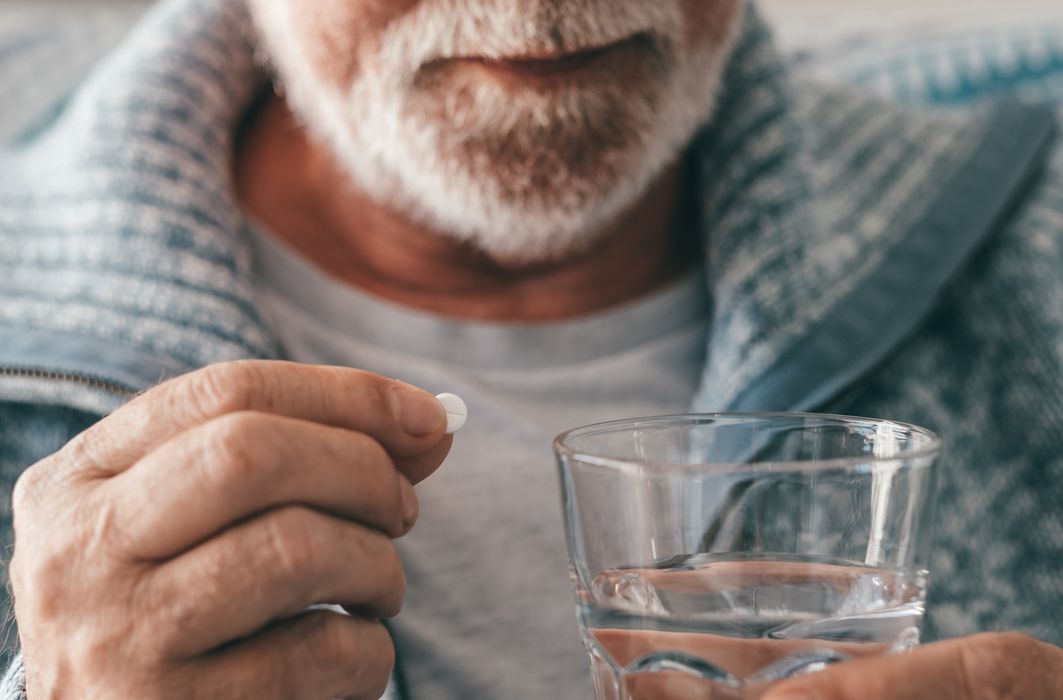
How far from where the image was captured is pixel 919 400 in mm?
791

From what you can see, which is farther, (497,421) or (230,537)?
(497,421)

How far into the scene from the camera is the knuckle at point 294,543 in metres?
0.36

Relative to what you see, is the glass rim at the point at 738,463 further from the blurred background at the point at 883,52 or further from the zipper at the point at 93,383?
the blurred background at the point at 883,52

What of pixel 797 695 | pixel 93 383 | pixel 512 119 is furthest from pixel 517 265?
pixel 797 695

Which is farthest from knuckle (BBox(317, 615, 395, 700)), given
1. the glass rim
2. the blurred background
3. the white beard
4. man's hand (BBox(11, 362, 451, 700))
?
the blurred background

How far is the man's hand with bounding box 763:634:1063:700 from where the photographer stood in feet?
1.05

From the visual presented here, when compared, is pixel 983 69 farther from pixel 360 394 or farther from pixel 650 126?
pixel 360 394

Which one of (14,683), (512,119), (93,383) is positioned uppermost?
(512,119)

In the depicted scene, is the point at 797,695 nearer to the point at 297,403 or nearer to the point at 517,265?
the point at 297,403

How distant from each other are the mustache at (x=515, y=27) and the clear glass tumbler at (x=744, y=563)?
342mm

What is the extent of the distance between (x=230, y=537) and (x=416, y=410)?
0.08 m

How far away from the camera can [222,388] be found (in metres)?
0.38

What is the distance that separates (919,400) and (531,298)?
329 mm

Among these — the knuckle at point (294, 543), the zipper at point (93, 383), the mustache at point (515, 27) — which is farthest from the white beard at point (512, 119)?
the knuckle at point (294, 543)
